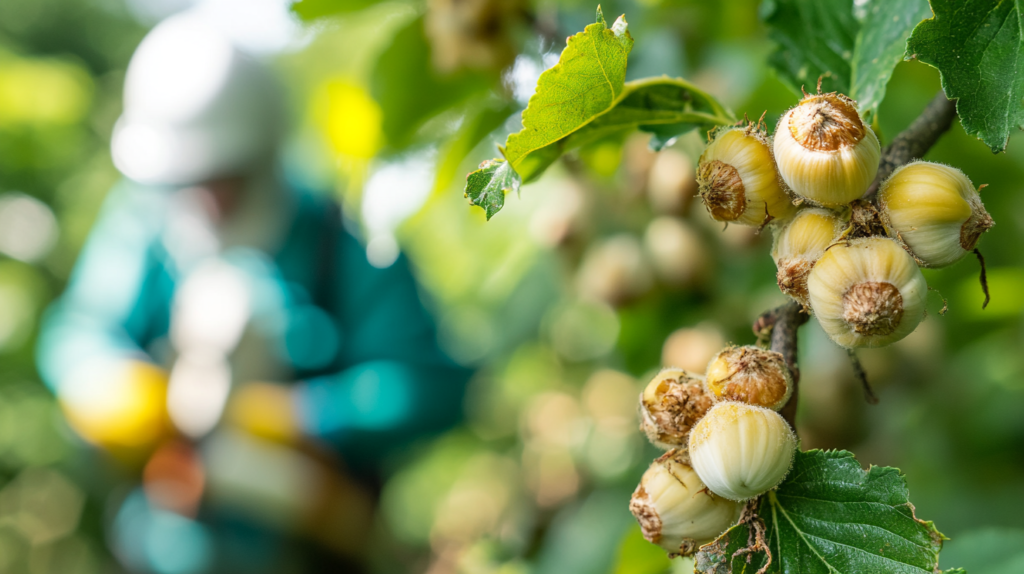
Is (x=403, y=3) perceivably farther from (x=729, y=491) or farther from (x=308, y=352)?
(x=308, y=352)

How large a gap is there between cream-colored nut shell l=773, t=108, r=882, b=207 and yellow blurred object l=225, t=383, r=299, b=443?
1288mm

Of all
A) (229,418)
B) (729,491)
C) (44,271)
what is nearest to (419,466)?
(229,418)

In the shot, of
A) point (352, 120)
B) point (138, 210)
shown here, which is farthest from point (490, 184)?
point (138, 210)

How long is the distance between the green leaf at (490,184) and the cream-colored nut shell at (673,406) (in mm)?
124

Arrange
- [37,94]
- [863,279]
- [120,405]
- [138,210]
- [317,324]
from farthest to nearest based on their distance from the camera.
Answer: [37,94]
[138,210]
[317,324]
[120,405]
[863,279]

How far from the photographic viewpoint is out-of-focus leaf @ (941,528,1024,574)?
22.4 inches

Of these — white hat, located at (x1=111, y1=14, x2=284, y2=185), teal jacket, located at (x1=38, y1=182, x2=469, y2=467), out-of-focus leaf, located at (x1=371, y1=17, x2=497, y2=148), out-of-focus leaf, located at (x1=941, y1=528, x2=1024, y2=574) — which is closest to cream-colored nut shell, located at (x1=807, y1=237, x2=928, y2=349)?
out-of-focus leaf, located at (x1=941, y1=528, x2=1024, y2=574)

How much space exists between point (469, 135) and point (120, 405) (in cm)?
101

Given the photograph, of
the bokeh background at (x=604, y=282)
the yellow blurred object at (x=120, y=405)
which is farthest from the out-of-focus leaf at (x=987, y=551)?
the yellow blurred object at (x=120, y=405)

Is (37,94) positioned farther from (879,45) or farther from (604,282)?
(879,45)

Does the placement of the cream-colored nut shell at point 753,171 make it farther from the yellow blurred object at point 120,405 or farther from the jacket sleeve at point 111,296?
the jacket sleeve at point 111,296

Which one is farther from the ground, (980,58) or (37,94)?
(980,58)

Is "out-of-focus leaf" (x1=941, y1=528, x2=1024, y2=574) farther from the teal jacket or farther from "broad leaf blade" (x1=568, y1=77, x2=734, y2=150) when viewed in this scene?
the teal jacket

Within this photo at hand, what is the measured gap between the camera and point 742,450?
11.7 inches
